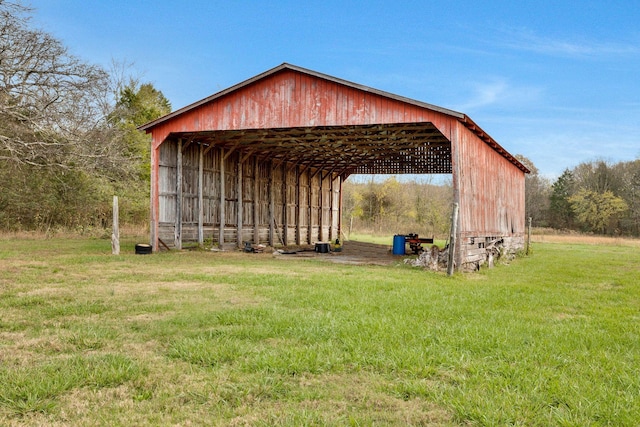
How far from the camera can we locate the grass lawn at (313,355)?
3316 millimetres

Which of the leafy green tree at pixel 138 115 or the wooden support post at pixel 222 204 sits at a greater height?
the leafy green tree at pixel 138 115

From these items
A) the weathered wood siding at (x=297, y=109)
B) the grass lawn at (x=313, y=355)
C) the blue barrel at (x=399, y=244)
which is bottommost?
the grass lawn at (x=313, y=355)

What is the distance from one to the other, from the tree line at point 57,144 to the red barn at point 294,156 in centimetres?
575

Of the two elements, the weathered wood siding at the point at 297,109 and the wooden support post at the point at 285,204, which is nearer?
the weathered wood siding at the point at 297,109

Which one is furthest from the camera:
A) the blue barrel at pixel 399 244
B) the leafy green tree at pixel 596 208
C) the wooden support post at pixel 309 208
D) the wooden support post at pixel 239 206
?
the leafy green tree at pixel 596 208

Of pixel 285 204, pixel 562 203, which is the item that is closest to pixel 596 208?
pixel 562 203

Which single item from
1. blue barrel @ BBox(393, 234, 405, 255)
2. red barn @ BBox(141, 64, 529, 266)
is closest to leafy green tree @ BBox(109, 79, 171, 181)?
red barn @ BBox(141, 64, 529, 266)

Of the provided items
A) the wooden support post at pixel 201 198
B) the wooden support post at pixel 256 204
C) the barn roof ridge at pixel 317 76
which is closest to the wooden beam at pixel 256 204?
the wooden support post at pixel 256 204

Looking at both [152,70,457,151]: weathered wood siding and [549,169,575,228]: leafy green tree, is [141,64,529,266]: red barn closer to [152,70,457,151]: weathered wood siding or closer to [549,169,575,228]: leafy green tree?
[152,70,457,151]: weathered wood siding

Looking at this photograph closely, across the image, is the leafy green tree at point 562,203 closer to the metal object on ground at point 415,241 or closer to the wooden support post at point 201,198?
the metal object on ground at point 415,241

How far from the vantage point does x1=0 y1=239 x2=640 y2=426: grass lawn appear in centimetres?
332

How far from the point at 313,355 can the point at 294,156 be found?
18929 millimetres

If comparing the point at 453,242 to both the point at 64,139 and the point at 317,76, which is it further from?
the point at 64,139

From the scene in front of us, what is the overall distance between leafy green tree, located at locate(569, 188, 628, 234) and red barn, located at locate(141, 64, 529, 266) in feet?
96.9
